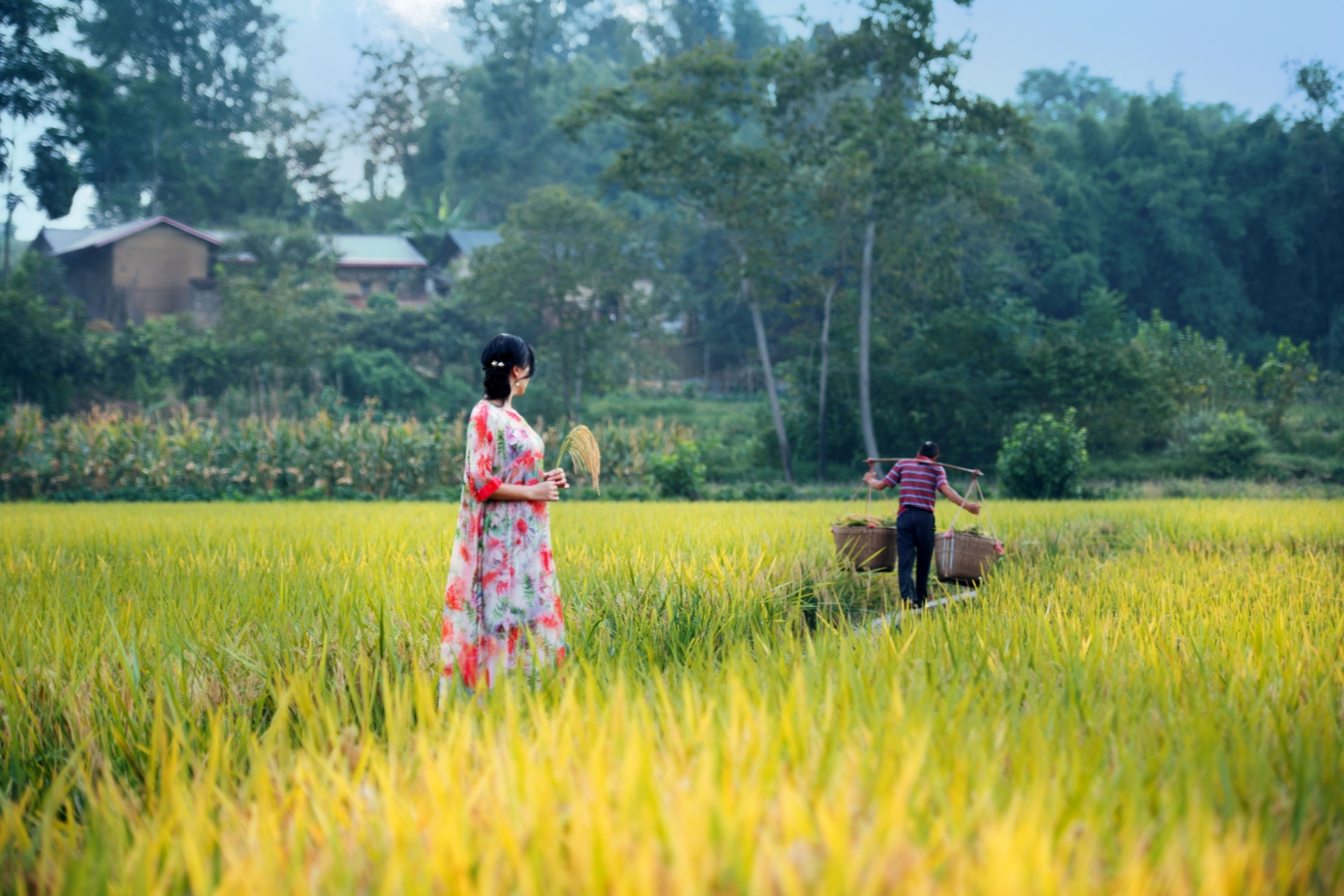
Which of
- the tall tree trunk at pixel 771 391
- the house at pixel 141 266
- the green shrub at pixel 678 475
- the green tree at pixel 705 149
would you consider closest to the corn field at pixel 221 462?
the green shrub at pixel 678 475

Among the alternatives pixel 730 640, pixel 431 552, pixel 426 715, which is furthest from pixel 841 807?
pixel 431 552

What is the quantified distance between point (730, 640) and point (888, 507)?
6.76 metres

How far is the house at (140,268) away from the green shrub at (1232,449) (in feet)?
85.7

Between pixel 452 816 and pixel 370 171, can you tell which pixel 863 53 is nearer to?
pixel 452 816

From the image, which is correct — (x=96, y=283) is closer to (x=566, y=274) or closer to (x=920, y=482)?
(x=566, y=274)

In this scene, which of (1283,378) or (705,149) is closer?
(705,149)

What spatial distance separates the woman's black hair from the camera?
11.1ft

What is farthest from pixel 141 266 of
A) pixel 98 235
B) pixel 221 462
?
pixel 221 462

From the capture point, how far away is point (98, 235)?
28797 mm

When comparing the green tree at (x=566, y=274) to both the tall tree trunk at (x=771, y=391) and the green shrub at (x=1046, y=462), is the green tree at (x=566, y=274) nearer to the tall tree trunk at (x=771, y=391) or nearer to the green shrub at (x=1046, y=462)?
the tall tree trunk at (x=771, y=391)

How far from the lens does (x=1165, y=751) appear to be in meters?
1.89

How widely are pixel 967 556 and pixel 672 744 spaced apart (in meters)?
3.86

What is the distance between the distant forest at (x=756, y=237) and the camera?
17.2m

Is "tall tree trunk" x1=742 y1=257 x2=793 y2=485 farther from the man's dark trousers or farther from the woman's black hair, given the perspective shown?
the woman's black hair
